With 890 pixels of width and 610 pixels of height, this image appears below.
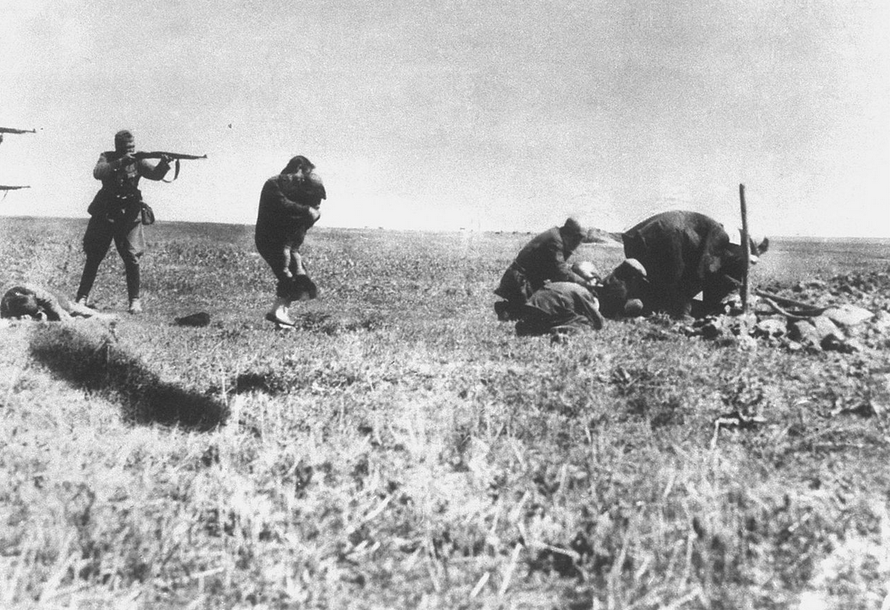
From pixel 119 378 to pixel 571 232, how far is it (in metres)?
5.87

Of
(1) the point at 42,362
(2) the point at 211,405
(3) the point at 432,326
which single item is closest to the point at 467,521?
(2) the point at 211,405

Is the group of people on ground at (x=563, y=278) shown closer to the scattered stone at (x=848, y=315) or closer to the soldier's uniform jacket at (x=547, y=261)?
the soldier's uniform jacket at (x=547, y=261)

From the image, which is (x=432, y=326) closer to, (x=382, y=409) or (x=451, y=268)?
(x=382, y=409)

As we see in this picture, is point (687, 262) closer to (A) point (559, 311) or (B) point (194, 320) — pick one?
(A) point (559, 311)

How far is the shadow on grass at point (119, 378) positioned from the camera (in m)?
5.48

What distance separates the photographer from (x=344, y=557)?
3.54 meters

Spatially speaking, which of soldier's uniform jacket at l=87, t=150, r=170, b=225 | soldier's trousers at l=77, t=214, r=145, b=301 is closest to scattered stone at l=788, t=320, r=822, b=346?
soldier's uniform jacket at l=87, t=150, r=170, b=225

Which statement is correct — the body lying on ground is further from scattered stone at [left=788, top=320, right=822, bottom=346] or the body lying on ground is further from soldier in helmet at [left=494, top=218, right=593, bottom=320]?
scattered stone at [left=788, top=320, right=822, bottom=346]

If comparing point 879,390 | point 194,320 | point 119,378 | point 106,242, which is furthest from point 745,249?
point 106,242

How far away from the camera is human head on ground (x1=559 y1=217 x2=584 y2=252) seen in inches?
375

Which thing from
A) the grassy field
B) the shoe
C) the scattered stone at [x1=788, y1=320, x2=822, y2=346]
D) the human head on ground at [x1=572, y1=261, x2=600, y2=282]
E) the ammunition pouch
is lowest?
the grassy field

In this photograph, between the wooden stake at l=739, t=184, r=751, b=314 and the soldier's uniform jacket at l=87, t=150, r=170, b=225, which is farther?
the wooden stake at l=739, t=184, r=751, b=314

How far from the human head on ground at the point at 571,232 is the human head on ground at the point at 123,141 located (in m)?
5.44

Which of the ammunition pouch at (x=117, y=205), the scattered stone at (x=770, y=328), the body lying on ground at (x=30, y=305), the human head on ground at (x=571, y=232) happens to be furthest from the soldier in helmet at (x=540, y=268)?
the body lying on ground at (x=30, y=305)
